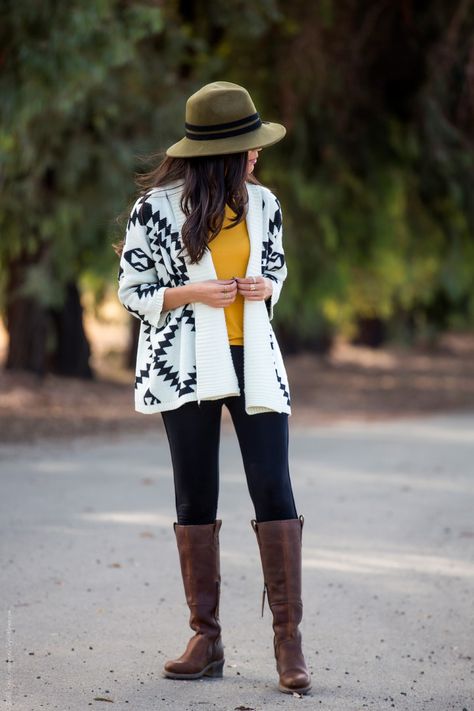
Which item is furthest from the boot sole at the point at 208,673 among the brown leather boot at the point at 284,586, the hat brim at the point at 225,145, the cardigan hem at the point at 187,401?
the hat brim at the point at 225,145

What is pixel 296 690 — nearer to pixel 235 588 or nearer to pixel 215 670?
pixel 215 670

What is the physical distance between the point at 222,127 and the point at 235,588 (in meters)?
2.27

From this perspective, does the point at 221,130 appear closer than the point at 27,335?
Yes

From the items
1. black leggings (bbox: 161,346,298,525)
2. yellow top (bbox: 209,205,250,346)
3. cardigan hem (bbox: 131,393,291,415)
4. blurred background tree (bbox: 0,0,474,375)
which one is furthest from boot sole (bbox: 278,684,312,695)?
blurred background tree (bbox: 0,0,474,375)

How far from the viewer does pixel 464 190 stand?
42.6 feet

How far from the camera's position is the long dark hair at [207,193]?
148 inches

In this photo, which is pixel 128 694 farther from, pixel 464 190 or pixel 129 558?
pixel 464 190

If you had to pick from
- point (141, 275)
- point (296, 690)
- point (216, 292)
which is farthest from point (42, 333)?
point (296, 690)

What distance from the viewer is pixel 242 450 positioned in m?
3.87

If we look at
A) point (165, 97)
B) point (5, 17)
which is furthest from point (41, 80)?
point (165, 97)

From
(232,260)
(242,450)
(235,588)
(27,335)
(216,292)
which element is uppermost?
(232,260)

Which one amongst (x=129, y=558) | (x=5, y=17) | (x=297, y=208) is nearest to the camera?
(x=129, y=558)

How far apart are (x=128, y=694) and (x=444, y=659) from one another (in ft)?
4.07

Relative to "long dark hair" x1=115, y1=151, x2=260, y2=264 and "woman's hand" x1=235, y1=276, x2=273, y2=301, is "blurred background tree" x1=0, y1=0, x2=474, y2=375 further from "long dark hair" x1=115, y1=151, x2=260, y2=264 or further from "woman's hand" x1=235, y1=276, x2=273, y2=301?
"woman's hand" x1=235, y1=276, x2=273, y2=301
